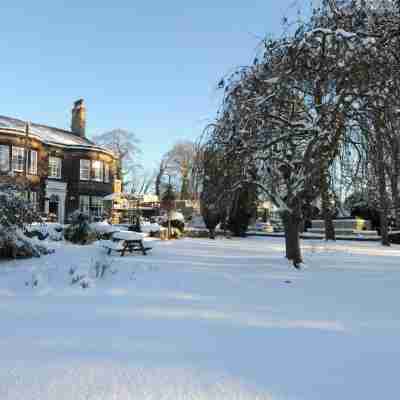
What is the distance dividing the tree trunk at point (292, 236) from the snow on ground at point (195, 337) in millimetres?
1933

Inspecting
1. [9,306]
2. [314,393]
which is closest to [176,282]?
[9,306]

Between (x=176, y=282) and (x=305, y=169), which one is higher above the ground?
(x=305, y=169)

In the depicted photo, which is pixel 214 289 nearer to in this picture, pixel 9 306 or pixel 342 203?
pixel 9 306

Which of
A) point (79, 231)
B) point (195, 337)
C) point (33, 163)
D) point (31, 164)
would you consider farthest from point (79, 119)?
point (195, 337)

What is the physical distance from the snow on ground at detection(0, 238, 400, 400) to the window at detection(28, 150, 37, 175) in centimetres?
2107

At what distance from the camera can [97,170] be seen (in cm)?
3148

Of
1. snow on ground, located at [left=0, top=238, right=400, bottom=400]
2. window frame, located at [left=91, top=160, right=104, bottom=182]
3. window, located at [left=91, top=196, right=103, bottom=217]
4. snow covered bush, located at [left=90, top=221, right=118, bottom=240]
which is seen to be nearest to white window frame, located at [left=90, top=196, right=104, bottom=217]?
window, located at [left=91, top=196, right=103, bottom=217]

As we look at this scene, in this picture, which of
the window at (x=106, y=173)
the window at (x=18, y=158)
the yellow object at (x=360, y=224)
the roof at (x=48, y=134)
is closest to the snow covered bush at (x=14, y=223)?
the window at (x=18, y=158)

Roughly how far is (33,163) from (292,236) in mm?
22800

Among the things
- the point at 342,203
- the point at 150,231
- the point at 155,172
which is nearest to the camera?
the point at 342,203

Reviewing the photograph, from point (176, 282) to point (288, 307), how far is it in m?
2.47

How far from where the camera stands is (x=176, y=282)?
7.25 meters

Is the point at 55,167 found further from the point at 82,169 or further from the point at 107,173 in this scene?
the point at 107,173

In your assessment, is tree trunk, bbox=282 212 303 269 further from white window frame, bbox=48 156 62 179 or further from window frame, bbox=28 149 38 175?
white window frame, bbox=48 156 62 179
